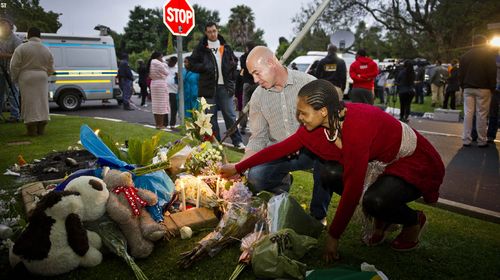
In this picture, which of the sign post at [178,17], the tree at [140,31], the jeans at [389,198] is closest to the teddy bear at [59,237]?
the jeans at [389,198]

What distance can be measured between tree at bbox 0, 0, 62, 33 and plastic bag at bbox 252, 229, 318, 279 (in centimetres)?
2444

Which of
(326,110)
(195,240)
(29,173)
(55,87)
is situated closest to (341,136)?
(326,110)

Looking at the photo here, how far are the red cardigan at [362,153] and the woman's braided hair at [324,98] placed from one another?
0.10m

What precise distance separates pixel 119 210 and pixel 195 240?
0.73 metres

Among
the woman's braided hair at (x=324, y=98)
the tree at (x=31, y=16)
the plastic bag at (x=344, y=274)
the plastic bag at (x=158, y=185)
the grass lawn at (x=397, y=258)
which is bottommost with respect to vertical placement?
the grass lawn at (x=397, y=258)

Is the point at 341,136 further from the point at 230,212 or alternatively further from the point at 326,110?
the point at 230,212

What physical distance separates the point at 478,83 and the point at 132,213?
23.2 ft

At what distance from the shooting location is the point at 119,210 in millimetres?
2484

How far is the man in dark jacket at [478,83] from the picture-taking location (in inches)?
267

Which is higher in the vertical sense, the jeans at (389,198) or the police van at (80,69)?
the police van at (80,69)

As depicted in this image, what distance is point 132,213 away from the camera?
8.42ft

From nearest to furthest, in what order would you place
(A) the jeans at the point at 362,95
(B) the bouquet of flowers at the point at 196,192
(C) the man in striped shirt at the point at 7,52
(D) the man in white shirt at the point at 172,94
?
(B) the bouquet of flowers at the point at 196,192, (C) the man in striped shirt at the point at 7,52, (A) the jeans at the point at 362,95, (D) the man in white shirt at the point at 172,94

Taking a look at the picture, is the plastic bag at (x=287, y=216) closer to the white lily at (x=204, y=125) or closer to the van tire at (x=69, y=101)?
the white lily at (x=204, y=125)

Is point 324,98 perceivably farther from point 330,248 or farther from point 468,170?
point 468,170
